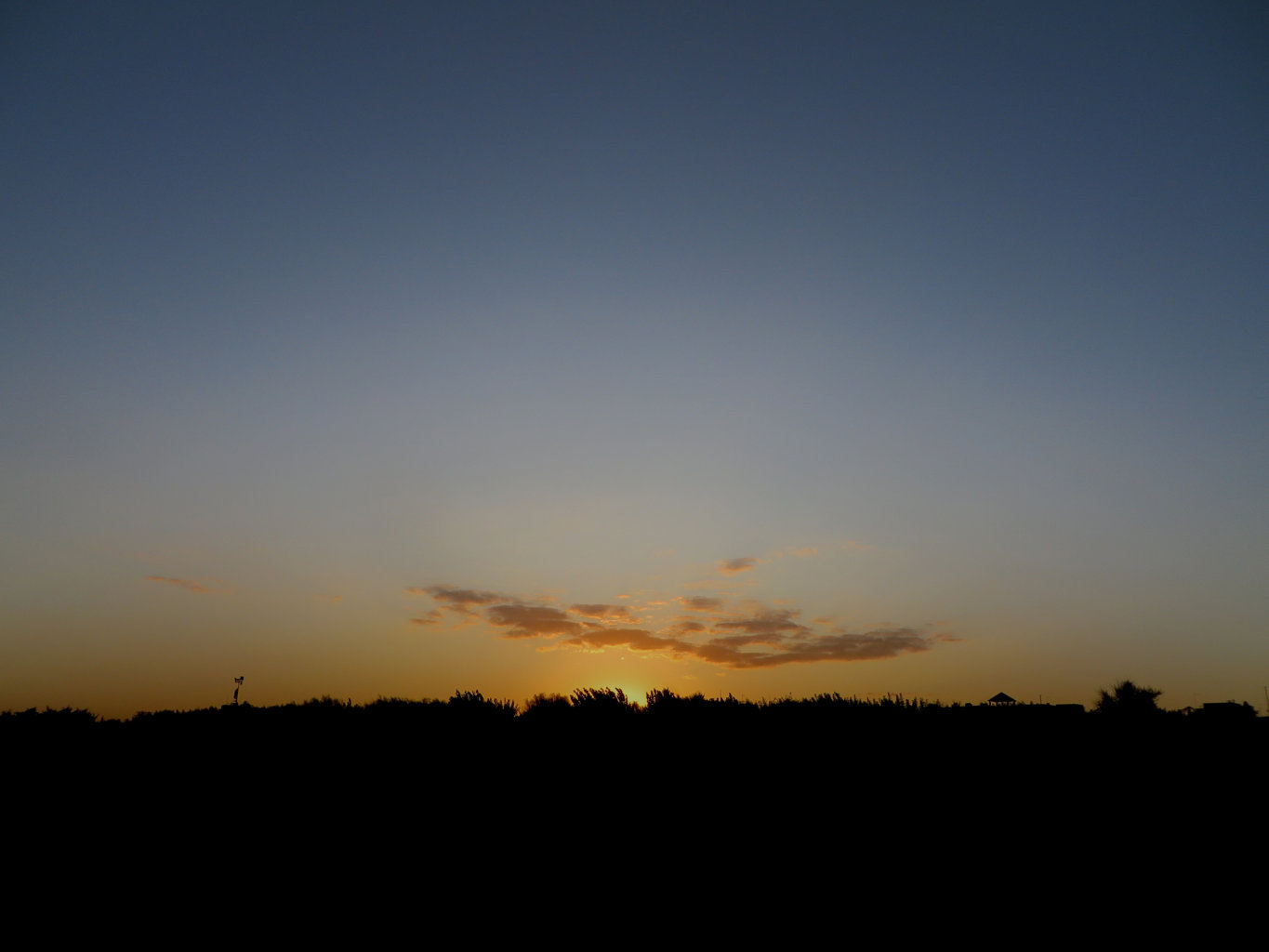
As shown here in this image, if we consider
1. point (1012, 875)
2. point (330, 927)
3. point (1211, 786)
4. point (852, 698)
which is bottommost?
point (330, 927)

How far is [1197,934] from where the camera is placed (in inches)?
295

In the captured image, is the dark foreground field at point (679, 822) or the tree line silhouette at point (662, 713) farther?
the tree line silhouette at point (662, 713)

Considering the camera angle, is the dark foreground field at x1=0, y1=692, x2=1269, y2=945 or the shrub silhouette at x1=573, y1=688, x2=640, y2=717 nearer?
the dark foreground field at x1=0, y1=692, x2=1269, y2=945

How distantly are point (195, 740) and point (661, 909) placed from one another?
12288 mm

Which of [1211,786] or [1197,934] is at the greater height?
[1211,786]

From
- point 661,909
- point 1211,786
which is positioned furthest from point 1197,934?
point 661,909

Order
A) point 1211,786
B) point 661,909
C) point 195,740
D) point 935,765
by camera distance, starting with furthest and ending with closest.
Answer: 1. point 195,740
2. point 935,765
3. point 1211,786
4. point 661,909

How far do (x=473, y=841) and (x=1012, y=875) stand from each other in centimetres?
697

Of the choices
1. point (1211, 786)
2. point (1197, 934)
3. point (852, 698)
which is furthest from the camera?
point (852, 698)

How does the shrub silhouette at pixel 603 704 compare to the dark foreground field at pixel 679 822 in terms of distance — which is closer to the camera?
the dark foreground field at pixel 679 822

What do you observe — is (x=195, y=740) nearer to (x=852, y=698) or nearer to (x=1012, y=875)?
(x=852, y=698)

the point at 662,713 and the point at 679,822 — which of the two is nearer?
the point at 679,822

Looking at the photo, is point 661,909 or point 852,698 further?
point 852,698

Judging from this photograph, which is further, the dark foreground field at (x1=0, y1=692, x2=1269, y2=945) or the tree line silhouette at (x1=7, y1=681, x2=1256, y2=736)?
the tree line silhouette at (x1=7, y1=681, x2=1256, y2=736)
